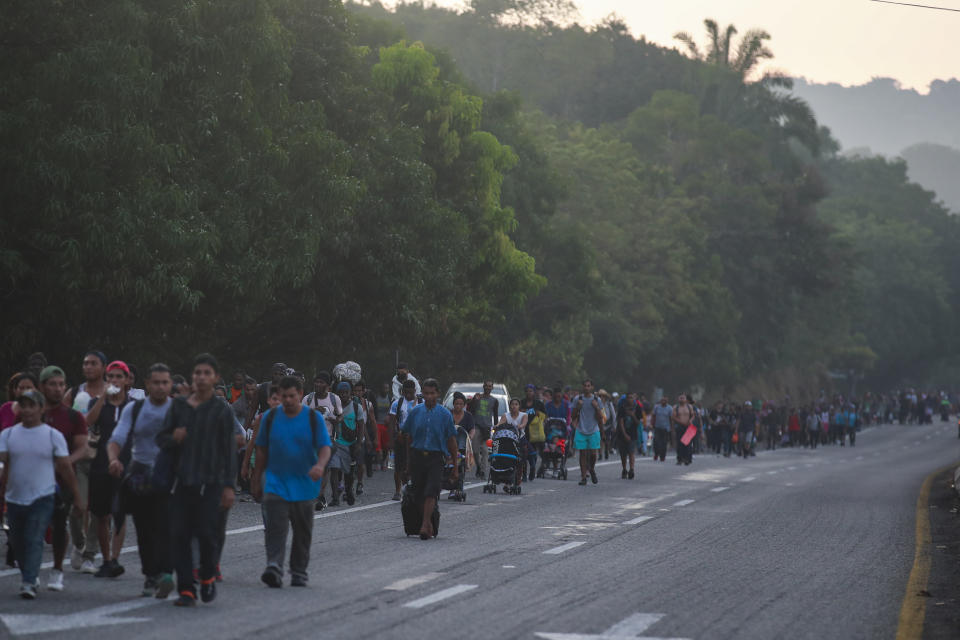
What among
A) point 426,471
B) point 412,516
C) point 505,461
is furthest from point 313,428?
point 505,461

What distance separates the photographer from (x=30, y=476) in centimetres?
1087

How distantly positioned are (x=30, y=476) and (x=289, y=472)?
1.95m

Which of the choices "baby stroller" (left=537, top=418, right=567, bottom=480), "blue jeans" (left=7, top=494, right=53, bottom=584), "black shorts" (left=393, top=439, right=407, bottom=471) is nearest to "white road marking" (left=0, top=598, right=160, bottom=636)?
"blue jeans" (left=7, top=494, right=53, bottom=584)

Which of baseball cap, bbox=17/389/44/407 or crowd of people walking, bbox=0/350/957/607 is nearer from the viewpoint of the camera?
crowd of people walking, bbox=0/350/957/607

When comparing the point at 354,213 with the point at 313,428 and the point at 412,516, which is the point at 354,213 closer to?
the point at 412,516

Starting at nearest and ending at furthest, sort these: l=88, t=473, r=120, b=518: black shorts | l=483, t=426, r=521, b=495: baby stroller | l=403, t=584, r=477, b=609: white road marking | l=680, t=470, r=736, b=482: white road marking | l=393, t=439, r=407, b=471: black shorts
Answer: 1. l=403, t=584, r=477, b=609: white road marking
2. l=88, t=473, r=120, b=518: black shorts
3. l=393, t=439, r=407, b=471: black shorts
4. l=483, t=426, r=521, b=495: baby stroller
5. l=680, t=470, r=736, b=482: white road marking

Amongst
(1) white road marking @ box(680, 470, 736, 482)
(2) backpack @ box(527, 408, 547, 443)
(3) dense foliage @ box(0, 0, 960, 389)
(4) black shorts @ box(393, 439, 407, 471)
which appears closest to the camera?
(4) black shorts @ box(393, 439, 407, 471)

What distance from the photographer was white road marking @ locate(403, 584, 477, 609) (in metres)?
10.9

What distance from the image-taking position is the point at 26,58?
75.9 feet

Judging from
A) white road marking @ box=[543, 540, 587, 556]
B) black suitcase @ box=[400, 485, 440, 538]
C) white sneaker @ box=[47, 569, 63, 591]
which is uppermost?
black suitcase @ box=[400, 485, 440, 538]

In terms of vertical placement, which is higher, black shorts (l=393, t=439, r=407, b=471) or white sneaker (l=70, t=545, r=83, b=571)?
black shorts (l=393, t=439, r=407, b=471)

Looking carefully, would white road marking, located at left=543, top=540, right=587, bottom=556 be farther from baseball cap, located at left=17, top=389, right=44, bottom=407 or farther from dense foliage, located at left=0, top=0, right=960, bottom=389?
dense foliage, located at left=0, top=0, right=960, bottom=389

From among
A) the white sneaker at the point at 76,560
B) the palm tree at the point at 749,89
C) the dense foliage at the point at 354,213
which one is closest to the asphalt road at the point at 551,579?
the white sneaker at the point at 76,560

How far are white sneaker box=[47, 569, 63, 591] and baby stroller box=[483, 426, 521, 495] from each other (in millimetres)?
13125
